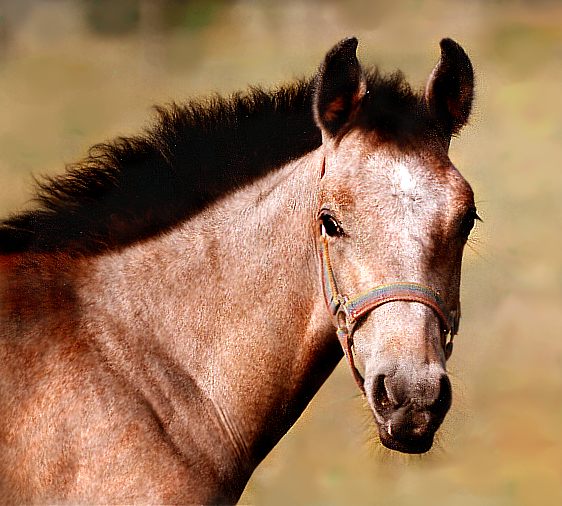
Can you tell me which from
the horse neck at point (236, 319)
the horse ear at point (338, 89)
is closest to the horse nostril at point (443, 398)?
the horse neck at point (236, 319)

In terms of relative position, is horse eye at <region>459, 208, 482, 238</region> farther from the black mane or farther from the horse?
the black mane

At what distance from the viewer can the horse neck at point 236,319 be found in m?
4.56

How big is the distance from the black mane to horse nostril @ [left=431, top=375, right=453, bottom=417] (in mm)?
1436

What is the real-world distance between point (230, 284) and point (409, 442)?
1265mm

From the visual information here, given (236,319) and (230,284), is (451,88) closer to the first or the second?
(230,284)

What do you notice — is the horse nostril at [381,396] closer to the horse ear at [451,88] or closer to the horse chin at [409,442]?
the horse chin at [409,442]

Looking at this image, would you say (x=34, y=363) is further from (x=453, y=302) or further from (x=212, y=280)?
(x=453, y=302)

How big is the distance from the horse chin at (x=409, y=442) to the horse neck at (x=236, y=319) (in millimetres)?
656

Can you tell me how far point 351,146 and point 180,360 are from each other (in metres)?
1.42

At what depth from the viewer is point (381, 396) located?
4035 millimetres

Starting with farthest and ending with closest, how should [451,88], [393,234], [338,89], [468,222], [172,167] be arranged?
[172,167] → [451,88] → [338,89] → [468,222] → [393,234]

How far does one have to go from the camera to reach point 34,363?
Result: 4.43 meters

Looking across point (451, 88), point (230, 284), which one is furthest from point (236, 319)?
point (451, 88)

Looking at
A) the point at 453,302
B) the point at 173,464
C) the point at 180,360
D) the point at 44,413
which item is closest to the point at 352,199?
the point at 453,302
